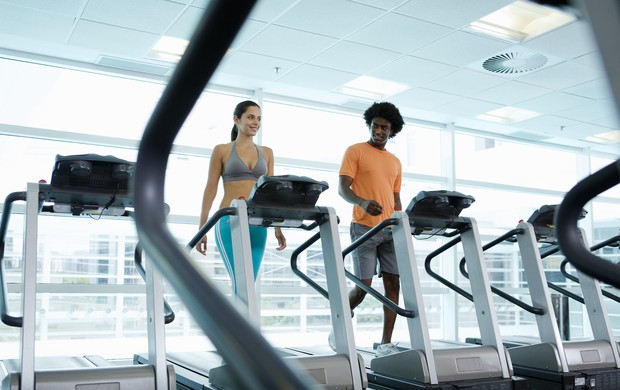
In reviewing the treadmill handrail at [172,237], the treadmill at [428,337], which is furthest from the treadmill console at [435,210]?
the treadmill handrail at [172,237]

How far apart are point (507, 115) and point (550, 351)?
460 centimetres

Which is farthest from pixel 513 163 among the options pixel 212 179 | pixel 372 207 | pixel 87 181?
pixel 87 181

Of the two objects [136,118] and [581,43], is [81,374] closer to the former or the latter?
[136,118]

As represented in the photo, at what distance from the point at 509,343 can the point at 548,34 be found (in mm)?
2591

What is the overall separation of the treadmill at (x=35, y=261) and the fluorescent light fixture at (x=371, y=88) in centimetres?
420

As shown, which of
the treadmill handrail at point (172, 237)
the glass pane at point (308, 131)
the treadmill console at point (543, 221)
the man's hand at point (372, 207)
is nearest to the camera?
the treadmill handrail at point (172, 237)

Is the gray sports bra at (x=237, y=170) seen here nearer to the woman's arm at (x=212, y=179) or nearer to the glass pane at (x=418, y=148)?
the woman's arm at (x=212, y=179)

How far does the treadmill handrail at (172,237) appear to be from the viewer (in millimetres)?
384

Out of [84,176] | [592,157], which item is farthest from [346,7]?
[592,157]

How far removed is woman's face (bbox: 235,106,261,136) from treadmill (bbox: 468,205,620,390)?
1.82 m

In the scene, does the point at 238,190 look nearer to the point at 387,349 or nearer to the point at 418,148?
the point at 387,349

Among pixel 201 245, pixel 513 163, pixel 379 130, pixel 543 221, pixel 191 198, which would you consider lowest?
pixel 201 245

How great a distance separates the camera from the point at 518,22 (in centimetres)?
533

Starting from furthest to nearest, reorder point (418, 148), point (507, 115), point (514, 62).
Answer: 1. point (418, 148)
2. point (507, 115)
3. point (514, 62)
